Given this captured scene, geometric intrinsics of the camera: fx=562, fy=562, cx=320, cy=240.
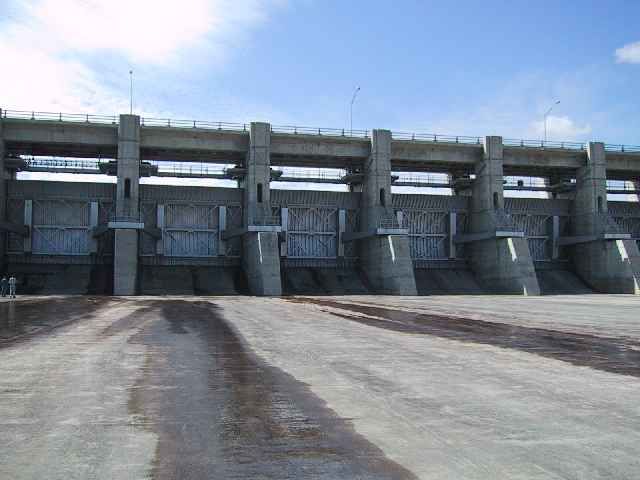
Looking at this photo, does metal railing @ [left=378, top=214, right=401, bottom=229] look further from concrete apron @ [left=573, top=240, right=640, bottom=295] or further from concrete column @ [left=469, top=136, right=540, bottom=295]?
concrete apron @ [left=573, top=240, right=640, bottom=295]

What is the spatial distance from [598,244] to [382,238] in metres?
23.3

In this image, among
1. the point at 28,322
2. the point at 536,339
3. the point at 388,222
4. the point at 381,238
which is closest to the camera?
the point at 536,339

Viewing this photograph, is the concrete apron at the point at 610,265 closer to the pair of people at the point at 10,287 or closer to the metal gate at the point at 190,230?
the metal gate at the point at 190,230

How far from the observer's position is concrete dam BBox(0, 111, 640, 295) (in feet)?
156

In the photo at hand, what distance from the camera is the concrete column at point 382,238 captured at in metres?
47.9

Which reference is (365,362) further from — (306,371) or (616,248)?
(616,248)

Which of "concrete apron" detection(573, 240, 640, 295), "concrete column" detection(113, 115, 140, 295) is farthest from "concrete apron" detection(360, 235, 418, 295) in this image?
"concrete column" detection(113, 115, 140, 295)

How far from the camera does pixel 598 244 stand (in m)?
56.5

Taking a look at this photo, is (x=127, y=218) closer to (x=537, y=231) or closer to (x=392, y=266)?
(x=392, y=266)

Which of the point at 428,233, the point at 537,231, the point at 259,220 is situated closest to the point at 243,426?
the point at 259,220

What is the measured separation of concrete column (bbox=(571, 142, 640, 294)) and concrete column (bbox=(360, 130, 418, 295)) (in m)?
20.9

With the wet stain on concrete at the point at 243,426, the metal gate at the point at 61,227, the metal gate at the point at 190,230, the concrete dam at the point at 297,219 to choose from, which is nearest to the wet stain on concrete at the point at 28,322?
the wet stain on concrete at the point at 243,426

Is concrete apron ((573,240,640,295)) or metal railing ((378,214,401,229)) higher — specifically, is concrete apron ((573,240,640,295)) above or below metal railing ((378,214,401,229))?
below

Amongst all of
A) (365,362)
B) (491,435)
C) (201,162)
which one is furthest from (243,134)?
(491,435)
